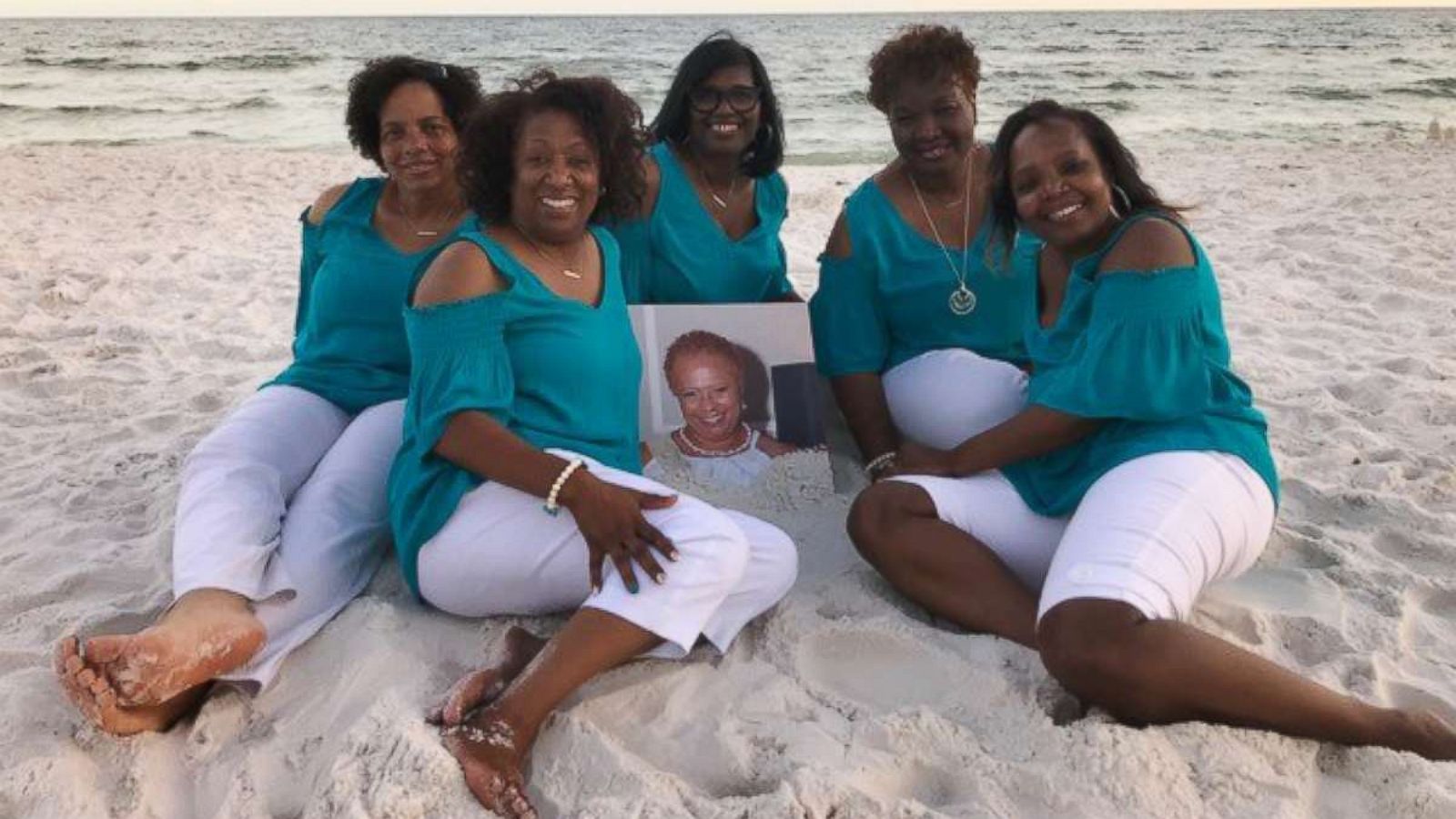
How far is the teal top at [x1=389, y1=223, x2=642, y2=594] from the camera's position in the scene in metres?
2.34

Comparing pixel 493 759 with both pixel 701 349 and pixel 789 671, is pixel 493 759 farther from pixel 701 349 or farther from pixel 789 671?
pixel 701 349

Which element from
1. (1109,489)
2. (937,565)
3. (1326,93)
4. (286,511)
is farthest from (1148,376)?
(1326,93)

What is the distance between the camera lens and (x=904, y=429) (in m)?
3.27

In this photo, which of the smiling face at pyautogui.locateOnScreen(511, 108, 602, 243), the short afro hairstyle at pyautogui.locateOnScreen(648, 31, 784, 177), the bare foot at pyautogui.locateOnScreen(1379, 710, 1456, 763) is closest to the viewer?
the bare foot at pyautogui.locateOnScreen(1379, 710, 1456, 763)

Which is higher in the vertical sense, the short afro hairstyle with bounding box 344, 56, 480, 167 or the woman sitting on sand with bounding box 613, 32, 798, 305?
the short afro hairstyle with bounding box 344, 56, 480, 167

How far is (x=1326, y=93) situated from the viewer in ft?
59.3

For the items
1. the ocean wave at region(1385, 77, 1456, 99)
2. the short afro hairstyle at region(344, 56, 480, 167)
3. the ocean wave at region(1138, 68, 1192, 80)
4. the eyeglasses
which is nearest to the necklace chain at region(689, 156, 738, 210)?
the eyeglasses

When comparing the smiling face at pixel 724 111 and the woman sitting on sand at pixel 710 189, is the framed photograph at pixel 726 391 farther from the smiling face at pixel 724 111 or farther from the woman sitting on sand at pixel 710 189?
the smiling face at pixel 724 111

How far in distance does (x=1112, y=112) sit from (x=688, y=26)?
2893 centimetres

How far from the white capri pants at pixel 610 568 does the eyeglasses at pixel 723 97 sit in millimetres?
1311

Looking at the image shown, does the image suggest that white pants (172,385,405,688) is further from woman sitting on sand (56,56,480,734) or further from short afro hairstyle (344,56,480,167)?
short afro hairstyle (344,56,480,167)

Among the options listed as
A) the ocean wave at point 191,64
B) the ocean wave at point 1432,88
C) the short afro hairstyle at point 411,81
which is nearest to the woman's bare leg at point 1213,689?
the short afro hairstyle at point 411,81

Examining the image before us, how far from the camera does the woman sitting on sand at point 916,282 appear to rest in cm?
313

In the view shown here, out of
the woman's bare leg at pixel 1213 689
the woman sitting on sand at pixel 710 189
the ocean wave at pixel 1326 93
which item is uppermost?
the woman sitting on sand at pixel 710 189
